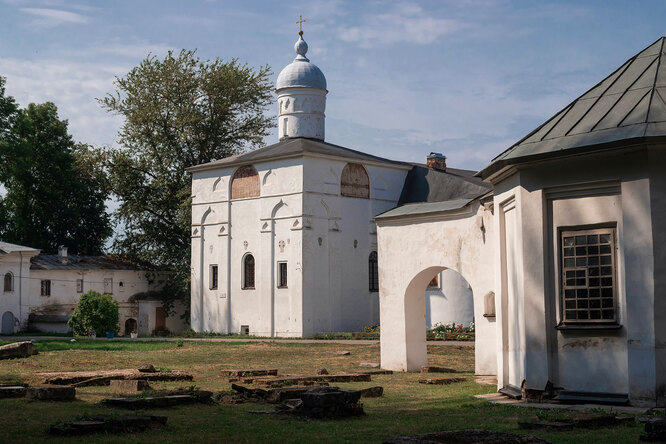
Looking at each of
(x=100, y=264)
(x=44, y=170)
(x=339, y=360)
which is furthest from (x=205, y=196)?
(x=339, y=360)

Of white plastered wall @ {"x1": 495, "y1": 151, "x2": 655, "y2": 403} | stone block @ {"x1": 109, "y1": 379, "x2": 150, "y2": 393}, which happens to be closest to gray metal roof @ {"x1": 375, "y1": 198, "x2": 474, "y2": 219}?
white plastered wall @ {"x1": 495, "y1": 151, "x2": 655, "y2": 403}

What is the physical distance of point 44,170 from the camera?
4912cm

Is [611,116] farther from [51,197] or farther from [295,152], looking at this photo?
[51,197]

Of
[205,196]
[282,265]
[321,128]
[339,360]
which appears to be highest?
[321,128]

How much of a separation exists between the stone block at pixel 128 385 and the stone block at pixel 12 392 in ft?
5.78

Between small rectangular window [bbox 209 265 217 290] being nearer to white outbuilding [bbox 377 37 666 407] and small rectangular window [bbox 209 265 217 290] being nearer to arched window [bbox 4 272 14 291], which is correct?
arched window [bbox 4 272 14 291]

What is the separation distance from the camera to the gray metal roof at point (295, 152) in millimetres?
36281

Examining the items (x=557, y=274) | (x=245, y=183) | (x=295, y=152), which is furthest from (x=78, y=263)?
(x=557, y=274)

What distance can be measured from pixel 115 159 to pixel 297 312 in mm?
14633

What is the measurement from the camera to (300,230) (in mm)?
35781

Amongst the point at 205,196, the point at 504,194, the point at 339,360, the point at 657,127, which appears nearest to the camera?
the point at 657,127

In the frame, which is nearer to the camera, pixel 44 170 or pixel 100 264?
pixel 100 264

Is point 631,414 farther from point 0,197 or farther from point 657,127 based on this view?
point 0,197

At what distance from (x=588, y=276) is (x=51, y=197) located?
4088 centimetres
